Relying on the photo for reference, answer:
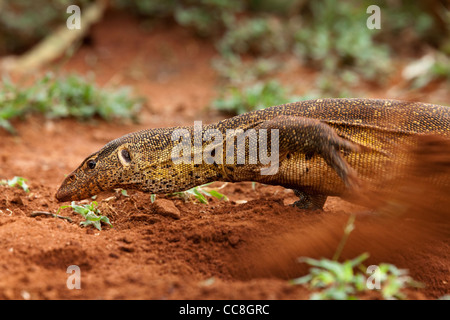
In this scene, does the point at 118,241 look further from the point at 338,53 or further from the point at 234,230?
the point at 338,53

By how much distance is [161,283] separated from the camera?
2859mm

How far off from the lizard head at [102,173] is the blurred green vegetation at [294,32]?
6334 millimetres

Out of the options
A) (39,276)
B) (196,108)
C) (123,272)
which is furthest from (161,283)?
(196,108)

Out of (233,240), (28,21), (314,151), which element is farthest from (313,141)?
(28,21)

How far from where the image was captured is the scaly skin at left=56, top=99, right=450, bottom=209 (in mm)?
3648

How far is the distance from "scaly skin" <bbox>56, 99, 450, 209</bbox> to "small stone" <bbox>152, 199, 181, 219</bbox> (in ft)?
0.59

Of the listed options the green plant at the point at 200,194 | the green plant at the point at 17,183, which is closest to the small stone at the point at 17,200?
the green plant at the point at 17,183

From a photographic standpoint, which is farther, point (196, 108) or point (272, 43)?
point (272, 43)

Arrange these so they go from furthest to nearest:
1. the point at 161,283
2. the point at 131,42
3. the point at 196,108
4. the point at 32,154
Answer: the point at 131,42 → the point at 196,108 → the point at 32,154 → the point at 161,283

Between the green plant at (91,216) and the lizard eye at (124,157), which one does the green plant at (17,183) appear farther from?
the lizard eye at (124,157)

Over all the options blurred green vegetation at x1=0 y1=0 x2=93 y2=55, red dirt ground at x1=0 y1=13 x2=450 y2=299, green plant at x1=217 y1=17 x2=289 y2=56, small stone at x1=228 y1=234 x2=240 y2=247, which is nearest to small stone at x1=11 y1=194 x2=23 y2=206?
red dirt ground at x1=0 y1=13 x2=450 y2=299

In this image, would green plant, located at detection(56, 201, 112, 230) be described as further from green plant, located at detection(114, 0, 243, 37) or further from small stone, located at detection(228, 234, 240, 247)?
green plant, located at detection(114, 0, 243, 37)

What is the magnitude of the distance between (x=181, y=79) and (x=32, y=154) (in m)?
5.66

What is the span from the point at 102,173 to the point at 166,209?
598mm
